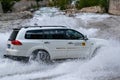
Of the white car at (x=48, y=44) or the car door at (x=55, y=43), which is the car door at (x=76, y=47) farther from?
the car door at (x=55, y=43)

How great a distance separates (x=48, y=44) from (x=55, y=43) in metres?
0.30

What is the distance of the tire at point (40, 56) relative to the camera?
650 inches

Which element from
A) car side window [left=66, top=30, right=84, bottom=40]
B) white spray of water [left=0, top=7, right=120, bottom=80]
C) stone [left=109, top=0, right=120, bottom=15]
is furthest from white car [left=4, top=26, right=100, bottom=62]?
stone [left=109, top=0, right=120, bottom=15]

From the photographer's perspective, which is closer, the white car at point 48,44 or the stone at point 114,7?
the white car at point 48,44

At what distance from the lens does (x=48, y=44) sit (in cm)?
1662

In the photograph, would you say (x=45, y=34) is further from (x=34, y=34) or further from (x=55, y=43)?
(x=55, y=43)

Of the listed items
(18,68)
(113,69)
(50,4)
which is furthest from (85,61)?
(50,4)

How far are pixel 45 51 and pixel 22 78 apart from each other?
2.94 m

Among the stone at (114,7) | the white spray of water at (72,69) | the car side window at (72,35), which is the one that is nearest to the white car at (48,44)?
the car side window at (72,35)

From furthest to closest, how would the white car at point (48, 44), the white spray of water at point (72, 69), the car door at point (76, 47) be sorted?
1. the car door at point (76, 47)
2. the white car at point (48, 44)
3. the white spray of water at point (72, 69)

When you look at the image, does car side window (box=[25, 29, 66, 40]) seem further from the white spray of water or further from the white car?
the white spray of water

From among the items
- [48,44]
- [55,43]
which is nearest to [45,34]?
[48,44]

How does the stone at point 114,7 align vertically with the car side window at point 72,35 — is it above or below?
below

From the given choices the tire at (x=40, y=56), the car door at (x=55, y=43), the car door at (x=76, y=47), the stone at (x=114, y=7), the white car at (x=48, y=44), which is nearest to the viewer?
the white car at (x=48, y=44)
